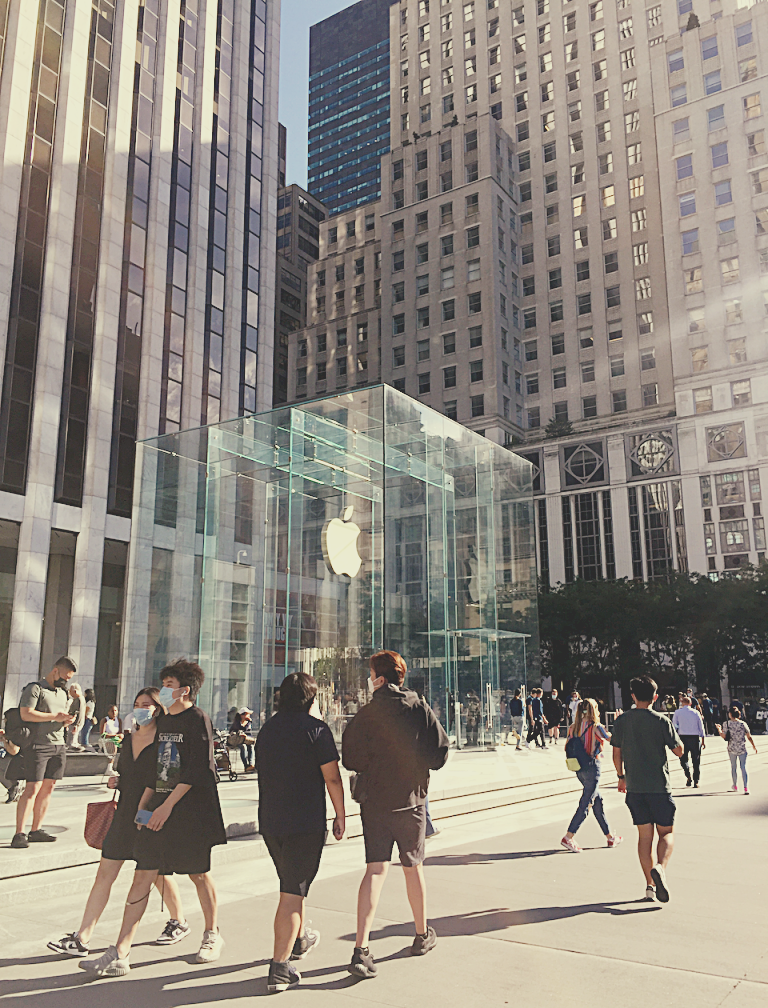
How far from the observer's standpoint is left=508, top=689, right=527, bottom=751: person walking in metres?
19.6

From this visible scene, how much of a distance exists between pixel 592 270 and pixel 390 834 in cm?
8089

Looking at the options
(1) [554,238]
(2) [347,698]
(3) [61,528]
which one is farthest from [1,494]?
(1) [554,238]

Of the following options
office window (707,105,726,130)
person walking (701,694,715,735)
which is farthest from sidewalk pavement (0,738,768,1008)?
office window (707,105,726,130)

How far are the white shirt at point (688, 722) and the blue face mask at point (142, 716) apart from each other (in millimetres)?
11753

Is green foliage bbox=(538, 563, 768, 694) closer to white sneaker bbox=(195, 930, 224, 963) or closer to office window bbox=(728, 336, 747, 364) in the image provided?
office window bbox=(728, 336, 747, 364)

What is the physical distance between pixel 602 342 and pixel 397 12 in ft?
165

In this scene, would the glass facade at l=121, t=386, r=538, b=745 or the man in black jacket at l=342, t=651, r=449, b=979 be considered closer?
the man in black jacket at l=342, t=651, r=449, b=979

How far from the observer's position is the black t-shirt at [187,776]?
5098 millimetres

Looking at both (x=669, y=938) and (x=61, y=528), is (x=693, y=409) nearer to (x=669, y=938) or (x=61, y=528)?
(x=61, y=528)

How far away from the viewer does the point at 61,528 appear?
1195 inches

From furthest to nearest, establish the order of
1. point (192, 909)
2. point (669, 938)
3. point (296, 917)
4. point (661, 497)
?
point (661, 497), point (192, 909), point (669, 938), point (296, 917)

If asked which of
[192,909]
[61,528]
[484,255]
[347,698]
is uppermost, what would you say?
[484,255]

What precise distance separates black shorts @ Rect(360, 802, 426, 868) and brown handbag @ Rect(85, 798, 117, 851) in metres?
1.71

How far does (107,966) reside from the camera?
4.86 meters
